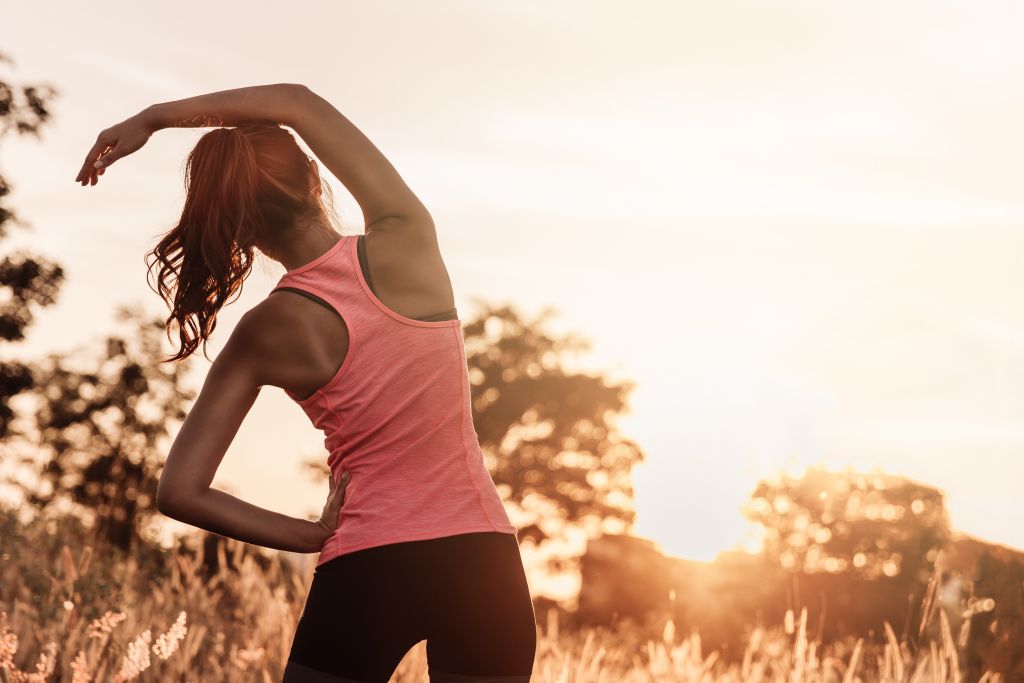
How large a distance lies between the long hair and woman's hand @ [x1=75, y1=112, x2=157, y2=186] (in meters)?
0.25

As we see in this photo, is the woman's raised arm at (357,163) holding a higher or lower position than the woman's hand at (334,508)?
higher

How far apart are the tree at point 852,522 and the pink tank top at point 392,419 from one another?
24.4 ft

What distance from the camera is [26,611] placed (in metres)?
5.91

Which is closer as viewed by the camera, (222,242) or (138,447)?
(222,242)

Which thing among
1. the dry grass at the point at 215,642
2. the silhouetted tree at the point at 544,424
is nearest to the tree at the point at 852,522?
the dry grass at the point at 215,642

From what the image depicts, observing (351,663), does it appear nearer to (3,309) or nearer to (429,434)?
(429,434)

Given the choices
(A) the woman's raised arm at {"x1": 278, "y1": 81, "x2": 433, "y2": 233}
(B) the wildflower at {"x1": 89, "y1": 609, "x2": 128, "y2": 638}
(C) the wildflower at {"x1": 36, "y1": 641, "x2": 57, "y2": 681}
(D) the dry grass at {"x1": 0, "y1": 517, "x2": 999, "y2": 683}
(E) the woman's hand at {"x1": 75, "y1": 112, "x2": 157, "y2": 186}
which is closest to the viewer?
(A) the woman's raised arm at {"x1": 278, "y1": 81, "x2": 433, "y2": 233}

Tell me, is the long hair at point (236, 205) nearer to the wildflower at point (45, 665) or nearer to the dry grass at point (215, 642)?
the wildflower at point (45, 665)

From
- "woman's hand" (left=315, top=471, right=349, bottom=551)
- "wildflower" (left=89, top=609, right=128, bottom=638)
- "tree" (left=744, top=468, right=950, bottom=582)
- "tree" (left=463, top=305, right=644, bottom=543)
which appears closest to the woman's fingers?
"woman's hand" (left=315, top=471, right=349, bottom=551)

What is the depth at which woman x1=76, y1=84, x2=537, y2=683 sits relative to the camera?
2150mm

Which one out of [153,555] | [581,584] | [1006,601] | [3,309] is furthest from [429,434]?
[581,584]

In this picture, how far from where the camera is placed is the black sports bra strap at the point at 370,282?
7.11ft

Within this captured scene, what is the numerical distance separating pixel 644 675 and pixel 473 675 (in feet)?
12.4

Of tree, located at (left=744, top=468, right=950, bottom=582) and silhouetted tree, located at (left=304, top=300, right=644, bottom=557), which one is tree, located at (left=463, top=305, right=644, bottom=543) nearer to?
silhouetted tree, located at (left=304, top=300, right=644, bottom=557)
